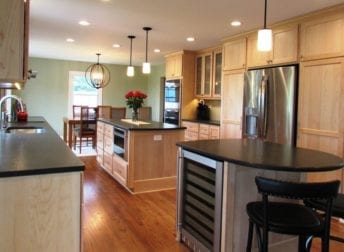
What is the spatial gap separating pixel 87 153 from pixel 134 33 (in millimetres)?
3161

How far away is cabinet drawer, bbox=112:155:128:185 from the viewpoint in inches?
166

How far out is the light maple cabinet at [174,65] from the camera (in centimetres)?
672

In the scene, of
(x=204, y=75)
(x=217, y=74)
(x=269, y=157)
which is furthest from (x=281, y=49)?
(x=269, y=157)

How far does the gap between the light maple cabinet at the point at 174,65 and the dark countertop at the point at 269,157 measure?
14.1 feet

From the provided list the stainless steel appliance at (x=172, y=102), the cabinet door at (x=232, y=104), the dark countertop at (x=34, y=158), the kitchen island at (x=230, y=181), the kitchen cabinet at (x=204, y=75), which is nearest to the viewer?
the dark countertop at (x=34, y=158)

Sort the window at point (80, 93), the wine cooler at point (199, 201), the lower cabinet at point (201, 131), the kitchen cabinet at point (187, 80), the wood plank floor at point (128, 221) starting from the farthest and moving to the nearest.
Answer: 1. the window at point (80, 93)
2. the kitchen cabinet at point (187, 80)
3. the lower cabinet at point (201, 131)
4. the wood plank floor at point (128, 221)
5. the wine cooler at point (199, 201)

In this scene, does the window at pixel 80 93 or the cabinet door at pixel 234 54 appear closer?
the cabinet door at pixel 234 54

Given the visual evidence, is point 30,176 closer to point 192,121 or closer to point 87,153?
point 192,121

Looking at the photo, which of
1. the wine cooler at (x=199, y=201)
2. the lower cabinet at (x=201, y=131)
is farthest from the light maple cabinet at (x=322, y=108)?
the lower cabinet at (x=201, y=131)

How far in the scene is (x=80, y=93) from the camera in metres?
9.20

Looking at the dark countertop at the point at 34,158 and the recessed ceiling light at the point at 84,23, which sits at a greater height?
the recessed ceiling light at the point at 84,23

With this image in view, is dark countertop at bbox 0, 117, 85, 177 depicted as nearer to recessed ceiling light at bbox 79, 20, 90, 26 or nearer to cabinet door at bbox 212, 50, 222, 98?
recessed ceiling light at bbox 79, 20, 90, 26

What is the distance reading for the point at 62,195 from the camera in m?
1.63

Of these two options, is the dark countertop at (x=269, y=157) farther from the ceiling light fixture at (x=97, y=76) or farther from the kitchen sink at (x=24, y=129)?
the ceiling light fixture at (x=97, y=76)
